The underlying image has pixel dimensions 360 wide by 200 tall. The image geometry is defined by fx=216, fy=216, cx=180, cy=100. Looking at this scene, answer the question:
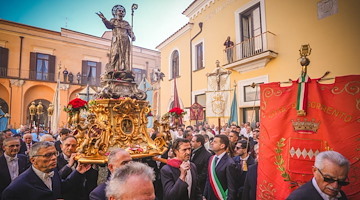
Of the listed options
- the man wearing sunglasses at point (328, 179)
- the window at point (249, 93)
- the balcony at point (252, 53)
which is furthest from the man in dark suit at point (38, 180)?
the window at point (249, 93)

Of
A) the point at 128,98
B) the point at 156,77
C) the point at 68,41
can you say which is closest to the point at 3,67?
the point at 68,41

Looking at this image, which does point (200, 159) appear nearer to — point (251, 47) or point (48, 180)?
point (48, 180)

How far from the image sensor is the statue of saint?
545 cm

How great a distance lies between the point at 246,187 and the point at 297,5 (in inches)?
326

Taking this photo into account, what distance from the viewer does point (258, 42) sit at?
31.8ft

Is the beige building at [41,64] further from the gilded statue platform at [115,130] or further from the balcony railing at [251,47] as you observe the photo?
the gilded statue platform at [115,130]

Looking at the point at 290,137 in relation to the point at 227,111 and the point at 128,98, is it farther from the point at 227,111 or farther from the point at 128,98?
the point at 227,111

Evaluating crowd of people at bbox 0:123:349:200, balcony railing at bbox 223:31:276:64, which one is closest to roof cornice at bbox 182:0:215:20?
balcony railing at bbox 223:31:276:64

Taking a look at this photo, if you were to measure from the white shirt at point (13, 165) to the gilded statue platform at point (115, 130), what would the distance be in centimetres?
93

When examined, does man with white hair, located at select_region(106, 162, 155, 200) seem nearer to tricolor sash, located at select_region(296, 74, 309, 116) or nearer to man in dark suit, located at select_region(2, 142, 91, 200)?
man in dark suit, located at select_region(2, 142, 91, 200)

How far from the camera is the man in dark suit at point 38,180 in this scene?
2.16m

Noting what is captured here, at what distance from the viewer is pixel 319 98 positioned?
7.36 ft

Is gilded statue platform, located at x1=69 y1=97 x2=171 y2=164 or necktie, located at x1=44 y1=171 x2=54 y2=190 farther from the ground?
gilded statue platform, located at x1=69 y1=97 x2=171 y2=164

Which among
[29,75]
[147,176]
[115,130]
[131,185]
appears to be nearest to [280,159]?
[147,176]
